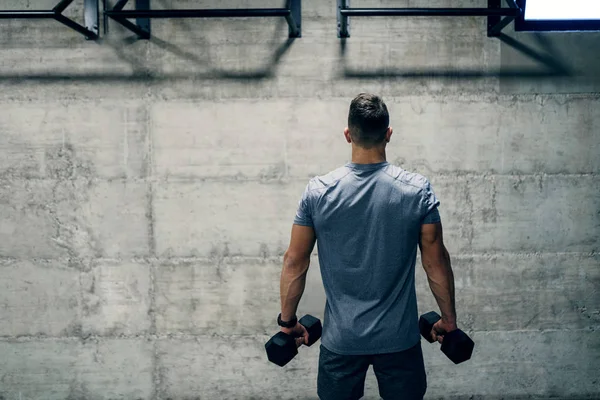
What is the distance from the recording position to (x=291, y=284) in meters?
1.89

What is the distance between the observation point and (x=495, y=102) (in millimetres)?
2898

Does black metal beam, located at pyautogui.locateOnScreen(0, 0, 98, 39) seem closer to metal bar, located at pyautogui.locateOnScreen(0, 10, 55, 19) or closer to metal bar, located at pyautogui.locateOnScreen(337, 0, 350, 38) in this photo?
metal bar, located at pyautogui.locateOnScreen(0, 10, 55, 19)

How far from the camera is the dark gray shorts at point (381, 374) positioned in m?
1.81

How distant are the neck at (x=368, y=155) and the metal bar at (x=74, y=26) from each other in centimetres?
202

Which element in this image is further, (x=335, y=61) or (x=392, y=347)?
(x=335, y=61)

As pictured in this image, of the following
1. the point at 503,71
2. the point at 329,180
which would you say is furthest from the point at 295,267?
the point at 503,71

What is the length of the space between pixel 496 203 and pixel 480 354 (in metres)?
1.04

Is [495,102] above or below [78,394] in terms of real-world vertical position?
above

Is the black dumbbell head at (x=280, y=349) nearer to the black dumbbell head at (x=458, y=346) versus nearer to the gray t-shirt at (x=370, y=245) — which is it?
the gray t-shirt at (x=370, y=245)

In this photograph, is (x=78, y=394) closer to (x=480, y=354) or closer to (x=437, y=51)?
(x=480, y=354)

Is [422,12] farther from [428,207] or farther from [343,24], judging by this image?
[428,207]

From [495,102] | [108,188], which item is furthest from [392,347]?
[108,188]

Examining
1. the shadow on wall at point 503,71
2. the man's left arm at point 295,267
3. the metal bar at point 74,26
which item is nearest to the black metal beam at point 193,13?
the metal bar at point 74,26

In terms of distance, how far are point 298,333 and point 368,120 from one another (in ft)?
3.20
